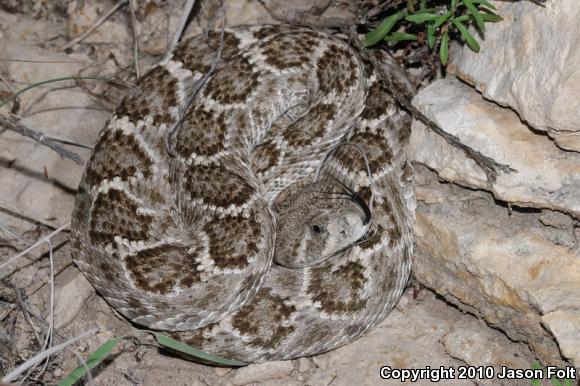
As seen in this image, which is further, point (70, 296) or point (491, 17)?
point (70, 296)

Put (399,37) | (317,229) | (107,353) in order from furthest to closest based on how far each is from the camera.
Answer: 1. (399,37)
2. (317,229)
3. (107,353)

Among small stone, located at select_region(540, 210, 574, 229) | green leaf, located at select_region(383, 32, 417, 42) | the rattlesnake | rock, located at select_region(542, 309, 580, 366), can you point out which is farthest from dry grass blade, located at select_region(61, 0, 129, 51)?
rock, located at select_region(542, 309, 580, 366)

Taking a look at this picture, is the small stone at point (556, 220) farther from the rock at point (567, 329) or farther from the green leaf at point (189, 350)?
the green leaf at point (189, 350)

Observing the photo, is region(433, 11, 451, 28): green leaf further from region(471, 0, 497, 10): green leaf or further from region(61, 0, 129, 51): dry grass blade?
region(61, 0, 129, 51): dry grass blade

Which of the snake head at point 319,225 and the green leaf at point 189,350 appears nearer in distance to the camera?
the green leaf at point 189,350

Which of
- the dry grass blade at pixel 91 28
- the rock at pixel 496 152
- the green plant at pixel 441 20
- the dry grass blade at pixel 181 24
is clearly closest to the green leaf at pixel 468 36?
the green plant at pixel 441 20

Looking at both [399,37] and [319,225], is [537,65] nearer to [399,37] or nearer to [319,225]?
[399,37]

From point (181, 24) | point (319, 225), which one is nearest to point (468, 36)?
point (319, 225)
